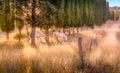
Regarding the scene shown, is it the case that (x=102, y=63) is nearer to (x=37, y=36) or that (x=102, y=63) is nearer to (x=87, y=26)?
(x=37, y=36)

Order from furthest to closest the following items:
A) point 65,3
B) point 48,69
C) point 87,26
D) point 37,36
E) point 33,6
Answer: point 87,26
point 65,3
point 37,36
point 33,6
point 48,69

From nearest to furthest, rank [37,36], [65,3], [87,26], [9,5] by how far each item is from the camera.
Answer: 1. [9,5]
2. [37,36]
3. [65,3]
4. [87,26]

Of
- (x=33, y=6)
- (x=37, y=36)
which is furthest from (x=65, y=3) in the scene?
(x=33, y=6)

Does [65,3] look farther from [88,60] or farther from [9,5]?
[88,60]

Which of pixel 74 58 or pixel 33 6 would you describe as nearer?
pixel 74 58

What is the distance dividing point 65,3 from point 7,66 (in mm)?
34807

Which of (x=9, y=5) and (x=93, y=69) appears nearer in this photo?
(x=93, y=69)

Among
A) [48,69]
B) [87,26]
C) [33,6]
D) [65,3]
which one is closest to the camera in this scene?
[48,69]

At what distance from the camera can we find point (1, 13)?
30906mm

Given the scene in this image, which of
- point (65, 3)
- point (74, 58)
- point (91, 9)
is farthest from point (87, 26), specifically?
point (74, 58)

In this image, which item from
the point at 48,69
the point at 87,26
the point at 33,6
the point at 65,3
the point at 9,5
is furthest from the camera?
the point at 87,26

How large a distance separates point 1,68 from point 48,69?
69.5 inches

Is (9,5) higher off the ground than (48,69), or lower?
higher

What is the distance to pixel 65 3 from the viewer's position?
46.3 m
